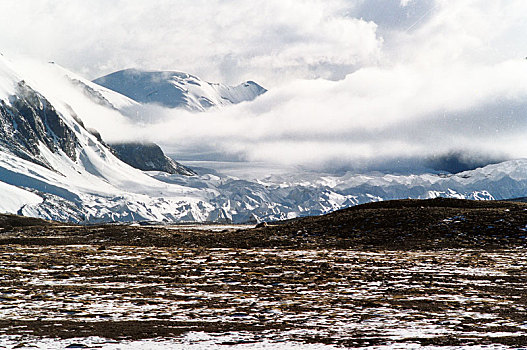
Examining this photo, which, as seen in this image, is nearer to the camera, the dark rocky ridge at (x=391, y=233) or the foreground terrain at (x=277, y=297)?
the foreground terrain at (x=277, y=297)

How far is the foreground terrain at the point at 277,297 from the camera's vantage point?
470 inches

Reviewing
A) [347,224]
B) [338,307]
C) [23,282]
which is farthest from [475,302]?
[347,224]

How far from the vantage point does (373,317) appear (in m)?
14.0

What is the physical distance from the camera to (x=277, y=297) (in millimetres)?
17266

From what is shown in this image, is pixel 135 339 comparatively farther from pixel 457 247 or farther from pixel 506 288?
pixel 457 247

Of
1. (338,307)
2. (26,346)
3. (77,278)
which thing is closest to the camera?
(26,346)

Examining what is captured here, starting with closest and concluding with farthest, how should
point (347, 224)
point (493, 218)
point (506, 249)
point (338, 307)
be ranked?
point (338, 307) → point (506, 249) → point (493, 218) → point (347, 224)

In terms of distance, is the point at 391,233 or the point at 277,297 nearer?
the point at 277,297

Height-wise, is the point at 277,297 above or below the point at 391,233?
below

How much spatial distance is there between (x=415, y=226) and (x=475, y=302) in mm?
27775

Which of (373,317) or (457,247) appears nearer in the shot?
(373,317)

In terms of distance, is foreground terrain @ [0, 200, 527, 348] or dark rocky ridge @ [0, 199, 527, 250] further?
dark rocky ridge @ [0, 199, 527, 250]

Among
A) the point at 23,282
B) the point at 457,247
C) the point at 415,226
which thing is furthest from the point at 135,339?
the point at 415,226

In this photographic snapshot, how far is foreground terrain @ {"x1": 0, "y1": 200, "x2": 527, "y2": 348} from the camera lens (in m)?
11.9
